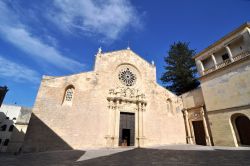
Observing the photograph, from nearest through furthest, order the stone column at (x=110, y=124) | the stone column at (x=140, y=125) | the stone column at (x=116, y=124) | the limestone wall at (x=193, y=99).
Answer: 1. the stone column at (x=110, y=124)
2. the stone column at (x=116, y=124)
3. the stone column at (x=140, y=125)
4. the limestone wall at (x=193, y=99)

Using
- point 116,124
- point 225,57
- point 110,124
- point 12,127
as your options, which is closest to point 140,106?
point 116,124

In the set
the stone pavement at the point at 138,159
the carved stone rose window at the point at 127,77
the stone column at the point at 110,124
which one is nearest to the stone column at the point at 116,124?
the stone column at the point at 110,124

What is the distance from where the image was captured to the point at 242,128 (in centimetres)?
1109

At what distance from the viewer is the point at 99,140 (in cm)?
1221

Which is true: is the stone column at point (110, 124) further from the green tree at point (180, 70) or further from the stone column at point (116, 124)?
the green tree at point (180, 70)

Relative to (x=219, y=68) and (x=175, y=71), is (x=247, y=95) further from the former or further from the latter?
(x=175, y=71)

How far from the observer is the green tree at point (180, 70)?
22.0m

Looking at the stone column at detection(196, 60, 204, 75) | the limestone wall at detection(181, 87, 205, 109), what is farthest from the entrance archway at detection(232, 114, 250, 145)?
the stone column at detection(196, 60, 204, 75)

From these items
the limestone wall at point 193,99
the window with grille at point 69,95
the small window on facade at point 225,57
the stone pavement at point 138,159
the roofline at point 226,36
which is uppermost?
the roofline at point 226,36

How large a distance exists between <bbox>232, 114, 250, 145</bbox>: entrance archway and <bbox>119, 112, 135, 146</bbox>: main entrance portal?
872cm

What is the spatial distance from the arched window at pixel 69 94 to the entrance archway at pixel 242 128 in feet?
45.9

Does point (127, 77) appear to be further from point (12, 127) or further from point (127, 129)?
point (12, 127)

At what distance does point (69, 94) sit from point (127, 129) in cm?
677

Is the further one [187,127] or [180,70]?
[180,70]
